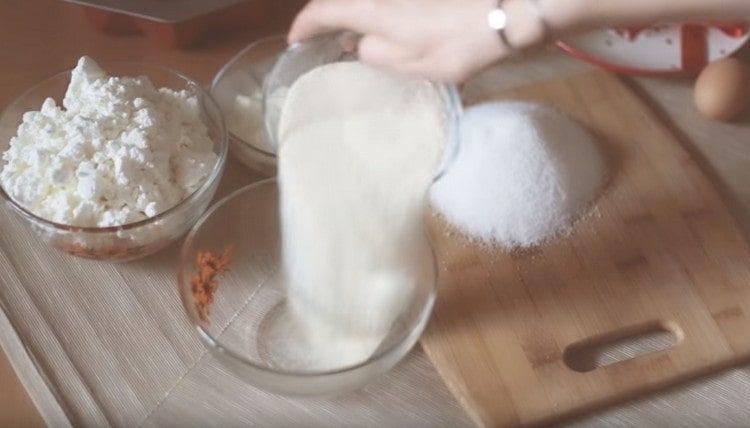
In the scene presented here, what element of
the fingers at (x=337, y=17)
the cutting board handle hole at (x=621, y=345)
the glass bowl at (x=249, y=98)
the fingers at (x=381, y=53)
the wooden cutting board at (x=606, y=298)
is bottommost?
Answer: the cutting board handle hole at (x=621, y=345)

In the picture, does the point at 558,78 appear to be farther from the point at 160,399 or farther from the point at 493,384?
the point at 160,399

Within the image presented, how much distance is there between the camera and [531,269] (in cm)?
88

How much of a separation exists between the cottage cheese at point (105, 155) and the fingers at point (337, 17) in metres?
0.16

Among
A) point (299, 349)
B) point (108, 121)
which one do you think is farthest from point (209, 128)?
point (299, 349)

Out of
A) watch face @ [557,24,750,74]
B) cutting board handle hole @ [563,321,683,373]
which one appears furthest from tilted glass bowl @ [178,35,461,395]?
watch face @ [557,24,750,74]

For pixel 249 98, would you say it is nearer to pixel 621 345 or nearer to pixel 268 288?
pixel 268 288

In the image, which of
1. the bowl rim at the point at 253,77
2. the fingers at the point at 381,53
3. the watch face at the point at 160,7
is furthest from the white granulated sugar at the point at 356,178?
the watch face at the point at 160,7

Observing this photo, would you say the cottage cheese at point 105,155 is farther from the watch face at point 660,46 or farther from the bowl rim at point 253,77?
the watch face at point 660,46

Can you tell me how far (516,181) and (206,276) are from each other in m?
0.30

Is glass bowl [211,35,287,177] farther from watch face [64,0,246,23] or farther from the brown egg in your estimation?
the brown egg

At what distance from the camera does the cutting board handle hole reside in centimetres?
84

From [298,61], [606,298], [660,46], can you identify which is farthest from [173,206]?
[660,46]

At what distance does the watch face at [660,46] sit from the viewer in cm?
103

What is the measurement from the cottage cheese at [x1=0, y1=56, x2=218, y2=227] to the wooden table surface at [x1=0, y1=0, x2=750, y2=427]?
0.52 feet
